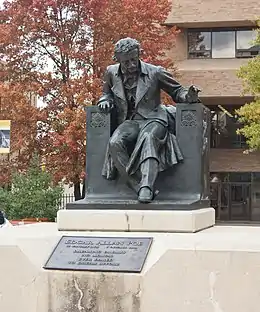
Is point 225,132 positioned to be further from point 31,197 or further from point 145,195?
→ point 145,195

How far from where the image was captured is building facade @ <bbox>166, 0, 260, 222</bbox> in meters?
30.5

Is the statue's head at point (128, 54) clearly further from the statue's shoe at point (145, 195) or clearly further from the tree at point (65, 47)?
the tree at point (65, 47)

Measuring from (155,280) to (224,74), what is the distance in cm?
2548

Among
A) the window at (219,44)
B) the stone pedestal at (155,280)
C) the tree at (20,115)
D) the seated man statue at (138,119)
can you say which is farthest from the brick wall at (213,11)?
the stone pedestal at (155,280)

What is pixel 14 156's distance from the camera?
22.9m

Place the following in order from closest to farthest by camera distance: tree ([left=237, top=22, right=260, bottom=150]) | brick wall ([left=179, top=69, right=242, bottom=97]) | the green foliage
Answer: the green foliage < tree ([left=237, top=22, right=260, bottom=150]) < brick wall ([left=179, top=69, right=242, bottom=97])

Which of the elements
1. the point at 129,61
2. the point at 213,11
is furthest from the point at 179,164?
the point at 213,11

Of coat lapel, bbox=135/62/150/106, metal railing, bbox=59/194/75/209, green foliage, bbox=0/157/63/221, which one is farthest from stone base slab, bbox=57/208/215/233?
green foliage, bbox=0/157/63/221

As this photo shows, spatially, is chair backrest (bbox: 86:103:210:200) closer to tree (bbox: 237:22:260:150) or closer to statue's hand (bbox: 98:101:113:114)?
statue's hand (bbox: 98:101:113:114)

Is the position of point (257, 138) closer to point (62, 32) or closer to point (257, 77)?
point (257, 77)

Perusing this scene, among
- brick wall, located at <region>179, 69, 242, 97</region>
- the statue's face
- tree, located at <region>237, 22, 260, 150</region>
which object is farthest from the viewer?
brick wall, located at <region>179, 69, 242, 97</region>

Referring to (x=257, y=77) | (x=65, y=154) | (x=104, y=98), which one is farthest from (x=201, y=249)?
(x=257, y=77)

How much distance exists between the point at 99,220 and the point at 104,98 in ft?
5.12

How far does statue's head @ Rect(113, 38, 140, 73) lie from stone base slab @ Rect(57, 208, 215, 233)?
1721mm
